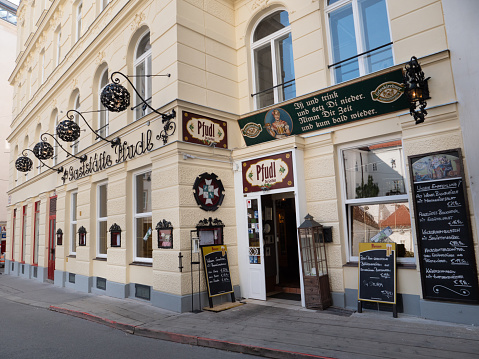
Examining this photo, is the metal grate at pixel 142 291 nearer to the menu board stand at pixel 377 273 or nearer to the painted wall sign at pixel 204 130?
the painted wall sign at pixel 204 130

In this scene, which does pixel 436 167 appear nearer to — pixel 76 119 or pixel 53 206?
pixel 76 119

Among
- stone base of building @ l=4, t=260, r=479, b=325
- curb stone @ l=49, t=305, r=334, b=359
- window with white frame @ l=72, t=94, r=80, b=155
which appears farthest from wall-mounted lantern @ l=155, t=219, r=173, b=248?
window with white frame @ l=72, t=94, r=80, b=155

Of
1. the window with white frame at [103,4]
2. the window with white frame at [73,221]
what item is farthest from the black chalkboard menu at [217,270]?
the window with white frame at [103,4]

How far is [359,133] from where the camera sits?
653 cm

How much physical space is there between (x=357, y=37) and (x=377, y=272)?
443 cm

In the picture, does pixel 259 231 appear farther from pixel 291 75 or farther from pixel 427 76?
pixel 427 76

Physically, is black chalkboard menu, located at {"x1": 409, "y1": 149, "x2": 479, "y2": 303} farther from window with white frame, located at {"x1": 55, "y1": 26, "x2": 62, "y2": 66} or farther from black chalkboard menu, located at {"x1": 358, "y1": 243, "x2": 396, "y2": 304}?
window with white frame, located at {"x1": 55, "y1": 26, "x2": 62, "y2": 66}

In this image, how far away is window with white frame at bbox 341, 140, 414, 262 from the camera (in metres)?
6.08

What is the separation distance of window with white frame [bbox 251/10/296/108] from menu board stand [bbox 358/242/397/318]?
3.74 m

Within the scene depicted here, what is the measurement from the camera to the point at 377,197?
20.8ft

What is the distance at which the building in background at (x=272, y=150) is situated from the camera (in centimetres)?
554

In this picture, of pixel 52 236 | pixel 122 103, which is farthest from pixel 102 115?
pixel 52 236

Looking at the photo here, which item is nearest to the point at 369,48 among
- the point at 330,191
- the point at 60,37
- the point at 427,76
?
the point at 427,76

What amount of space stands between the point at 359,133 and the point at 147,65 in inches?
222
